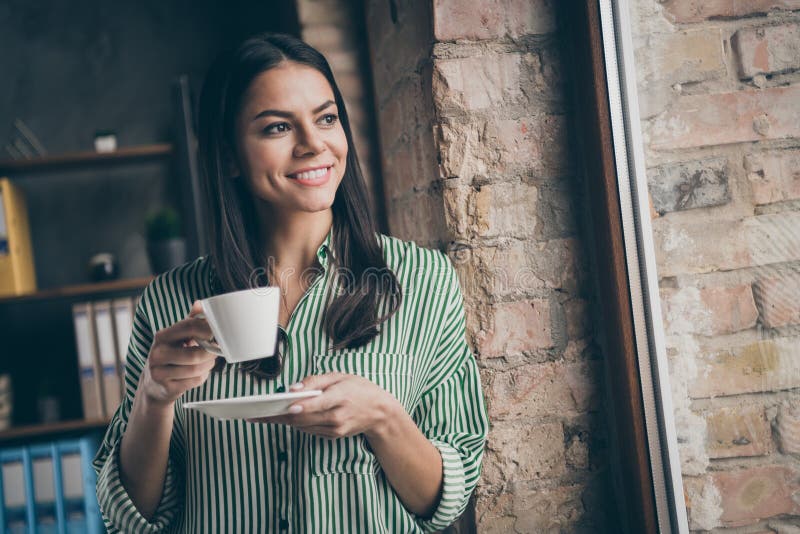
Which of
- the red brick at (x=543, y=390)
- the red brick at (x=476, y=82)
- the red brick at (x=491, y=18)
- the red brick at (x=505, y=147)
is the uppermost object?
the red brick at (x=491, y=18)

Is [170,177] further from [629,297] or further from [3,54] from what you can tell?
[629,297]

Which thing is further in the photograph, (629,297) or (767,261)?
(629,297)

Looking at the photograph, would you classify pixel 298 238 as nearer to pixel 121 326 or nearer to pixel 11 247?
pixel 121 326

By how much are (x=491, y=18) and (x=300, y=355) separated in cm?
64

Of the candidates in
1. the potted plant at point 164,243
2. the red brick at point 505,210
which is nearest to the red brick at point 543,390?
the red brick at point 505,210

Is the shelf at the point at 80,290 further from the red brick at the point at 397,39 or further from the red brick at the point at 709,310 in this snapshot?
the red brick at the point at 709,310

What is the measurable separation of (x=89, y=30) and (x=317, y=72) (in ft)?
6.46

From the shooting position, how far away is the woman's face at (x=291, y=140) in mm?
988

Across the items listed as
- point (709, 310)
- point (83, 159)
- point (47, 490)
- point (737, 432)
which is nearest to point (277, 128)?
point (709, 310)

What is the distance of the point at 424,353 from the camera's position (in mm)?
1023

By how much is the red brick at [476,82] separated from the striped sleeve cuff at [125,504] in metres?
0.74

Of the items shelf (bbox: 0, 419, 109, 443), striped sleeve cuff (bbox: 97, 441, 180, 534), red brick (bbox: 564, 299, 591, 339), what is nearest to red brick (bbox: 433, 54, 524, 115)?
red brick (bbox: 564, 299, 591, 339)

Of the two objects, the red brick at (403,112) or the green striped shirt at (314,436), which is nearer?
the green striped shirt at (314,436)

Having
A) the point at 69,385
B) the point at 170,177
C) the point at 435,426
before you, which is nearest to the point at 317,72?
the point at 435,426
